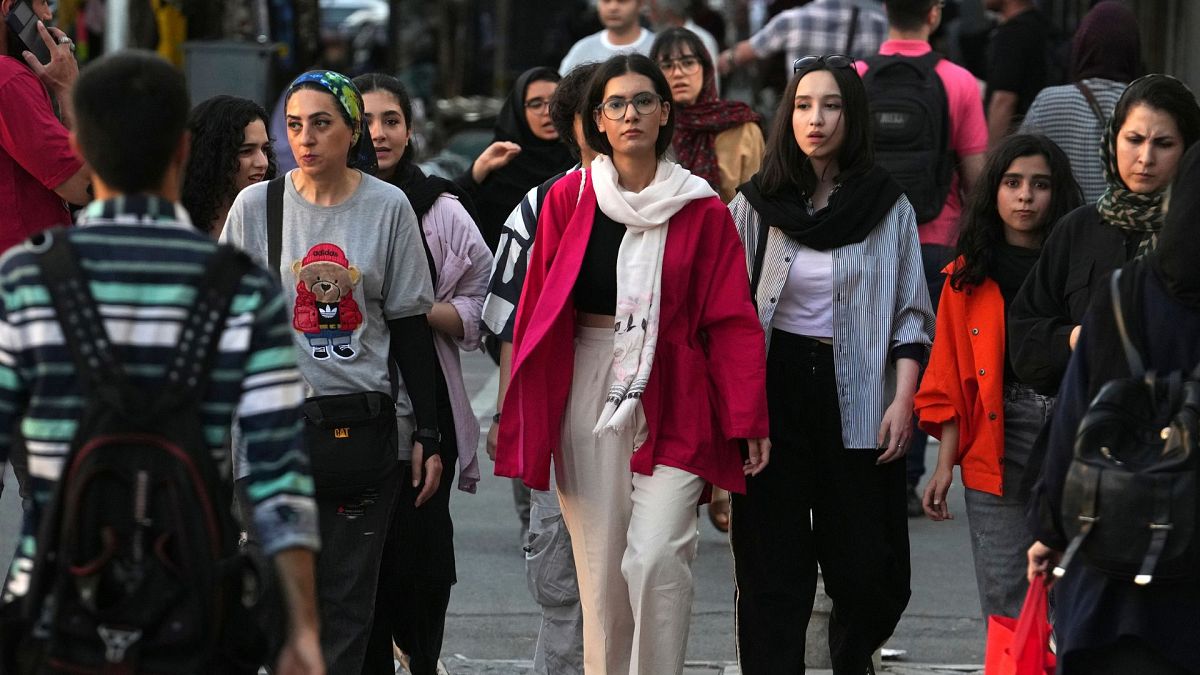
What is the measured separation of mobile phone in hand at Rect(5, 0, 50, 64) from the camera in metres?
5.54

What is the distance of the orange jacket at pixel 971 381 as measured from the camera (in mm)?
5500

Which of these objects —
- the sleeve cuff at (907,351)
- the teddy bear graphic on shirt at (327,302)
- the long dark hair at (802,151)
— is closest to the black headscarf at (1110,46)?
the long dark hair at (802,151)

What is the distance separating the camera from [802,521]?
18.3 feet

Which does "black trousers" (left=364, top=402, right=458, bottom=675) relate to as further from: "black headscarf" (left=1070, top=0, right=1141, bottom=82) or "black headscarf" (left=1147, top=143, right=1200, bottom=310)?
"black headscarf" (left=1070, top=0, right=1141, bottom=82)

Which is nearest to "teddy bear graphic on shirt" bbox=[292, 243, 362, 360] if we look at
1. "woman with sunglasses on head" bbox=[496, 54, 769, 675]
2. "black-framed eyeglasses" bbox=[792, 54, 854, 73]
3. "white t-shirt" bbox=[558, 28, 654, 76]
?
"woman with sunglasses on head" bbox=[496, 54, 769, 675]

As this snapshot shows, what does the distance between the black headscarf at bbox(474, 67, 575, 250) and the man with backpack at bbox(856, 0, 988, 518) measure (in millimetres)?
1323

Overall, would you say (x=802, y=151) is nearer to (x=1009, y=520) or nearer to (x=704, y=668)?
(x=1009, y=520)

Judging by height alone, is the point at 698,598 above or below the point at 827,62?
below

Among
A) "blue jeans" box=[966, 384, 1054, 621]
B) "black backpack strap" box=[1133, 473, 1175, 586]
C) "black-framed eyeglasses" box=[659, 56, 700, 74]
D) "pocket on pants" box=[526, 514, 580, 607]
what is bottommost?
"pocket on pants" box=[526, 514, 580, 607]

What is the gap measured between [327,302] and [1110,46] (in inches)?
150

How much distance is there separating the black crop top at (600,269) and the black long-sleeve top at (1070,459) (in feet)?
5.44

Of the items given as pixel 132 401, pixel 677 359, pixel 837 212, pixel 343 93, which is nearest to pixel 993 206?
pixel 837 212

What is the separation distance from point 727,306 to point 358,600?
1.33m

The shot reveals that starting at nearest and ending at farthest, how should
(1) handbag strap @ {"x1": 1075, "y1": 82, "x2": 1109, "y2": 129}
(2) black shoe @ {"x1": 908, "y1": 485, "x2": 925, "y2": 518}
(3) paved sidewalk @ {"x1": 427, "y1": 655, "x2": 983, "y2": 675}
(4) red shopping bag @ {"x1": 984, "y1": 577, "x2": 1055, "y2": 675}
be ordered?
(4) red shopping bag @ {"x1": 984, "y1": 577, "x2": 1055, "y2": 675} < (3) paved sidewalk @ {"x1": 427, "y1": 655, "x2": 983, "y2": 675} < (1) handbag strap @ {"x1": 1075, "y1": 82, "x2": 1109, "y2": 129} < (2) black shoe @ {"x1": 908, "y1": 485, "x2": 925, "y2": 518}
